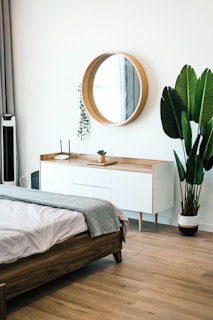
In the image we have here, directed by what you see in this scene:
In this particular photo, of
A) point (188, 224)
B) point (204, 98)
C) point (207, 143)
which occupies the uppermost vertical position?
point (204, 98)

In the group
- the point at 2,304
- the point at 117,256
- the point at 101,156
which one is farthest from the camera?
the point at 101,156

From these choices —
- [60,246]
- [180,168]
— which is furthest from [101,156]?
[60,246]

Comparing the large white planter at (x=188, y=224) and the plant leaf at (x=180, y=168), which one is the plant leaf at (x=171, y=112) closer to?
the plant leaf at (x=180, y=168)

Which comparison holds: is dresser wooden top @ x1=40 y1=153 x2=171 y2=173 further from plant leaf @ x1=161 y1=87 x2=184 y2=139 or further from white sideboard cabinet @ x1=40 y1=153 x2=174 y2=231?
plant leaf @ x1=161 y1=87 x2=184 y2=139

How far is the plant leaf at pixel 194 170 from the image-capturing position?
14.2 ft

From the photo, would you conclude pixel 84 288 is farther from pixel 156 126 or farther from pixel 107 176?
pixel 156 126

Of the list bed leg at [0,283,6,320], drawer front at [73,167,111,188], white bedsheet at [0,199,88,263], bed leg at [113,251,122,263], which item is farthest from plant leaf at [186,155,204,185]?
bed leg at [0,283,6,320]

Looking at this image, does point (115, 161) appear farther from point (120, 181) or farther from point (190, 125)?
point (190, 125)

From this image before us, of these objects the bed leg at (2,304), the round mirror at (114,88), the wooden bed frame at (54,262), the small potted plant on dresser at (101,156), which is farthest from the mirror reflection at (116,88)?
the bed leg at (2,304)

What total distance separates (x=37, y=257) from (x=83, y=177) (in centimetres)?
195

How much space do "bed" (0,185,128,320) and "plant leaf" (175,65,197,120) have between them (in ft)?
4.34

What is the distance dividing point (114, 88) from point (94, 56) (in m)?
0.44

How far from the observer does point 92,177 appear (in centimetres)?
486

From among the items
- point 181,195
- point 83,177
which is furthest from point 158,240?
point 83,177
